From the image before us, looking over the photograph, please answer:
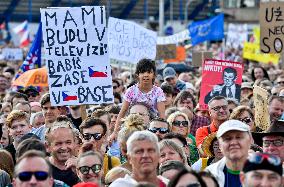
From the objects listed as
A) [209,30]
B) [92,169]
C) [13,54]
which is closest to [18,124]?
[92,169]

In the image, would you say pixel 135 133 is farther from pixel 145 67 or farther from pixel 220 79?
pixel 220 79

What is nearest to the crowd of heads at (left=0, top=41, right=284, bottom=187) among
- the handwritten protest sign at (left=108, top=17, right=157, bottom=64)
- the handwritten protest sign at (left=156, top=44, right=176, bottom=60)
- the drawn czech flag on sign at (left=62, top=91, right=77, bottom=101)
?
the drawn czech flag on sign at (left=62, top=91, right=77, bottom=101)

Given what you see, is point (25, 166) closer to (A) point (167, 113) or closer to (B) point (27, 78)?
(A) point (167, 113)

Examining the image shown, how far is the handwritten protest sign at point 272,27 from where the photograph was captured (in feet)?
59.4

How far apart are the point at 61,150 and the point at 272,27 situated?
30.2ft

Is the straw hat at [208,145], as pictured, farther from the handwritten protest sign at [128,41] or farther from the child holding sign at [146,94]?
the handwritten protest sign at [128,41]

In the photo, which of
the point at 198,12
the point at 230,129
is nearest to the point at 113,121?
the point at 230,129

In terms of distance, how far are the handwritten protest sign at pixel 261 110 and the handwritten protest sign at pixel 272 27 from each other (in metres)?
3.97

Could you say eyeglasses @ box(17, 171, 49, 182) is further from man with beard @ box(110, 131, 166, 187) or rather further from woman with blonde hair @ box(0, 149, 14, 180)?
woman with blonde hair @ box(0, 149, 14, 180)

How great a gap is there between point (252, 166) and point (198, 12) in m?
68.2

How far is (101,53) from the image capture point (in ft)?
42.3

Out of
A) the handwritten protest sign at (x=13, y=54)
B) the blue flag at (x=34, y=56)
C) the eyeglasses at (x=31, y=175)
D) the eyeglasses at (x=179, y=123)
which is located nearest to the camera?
the eyeglasses at (x=31, y=175)

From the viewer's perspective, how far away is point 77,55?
42.4 ft

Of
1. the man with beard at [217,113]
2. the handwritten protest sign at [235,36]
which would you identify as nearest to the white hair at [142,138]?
the man with beard at [217,113]
